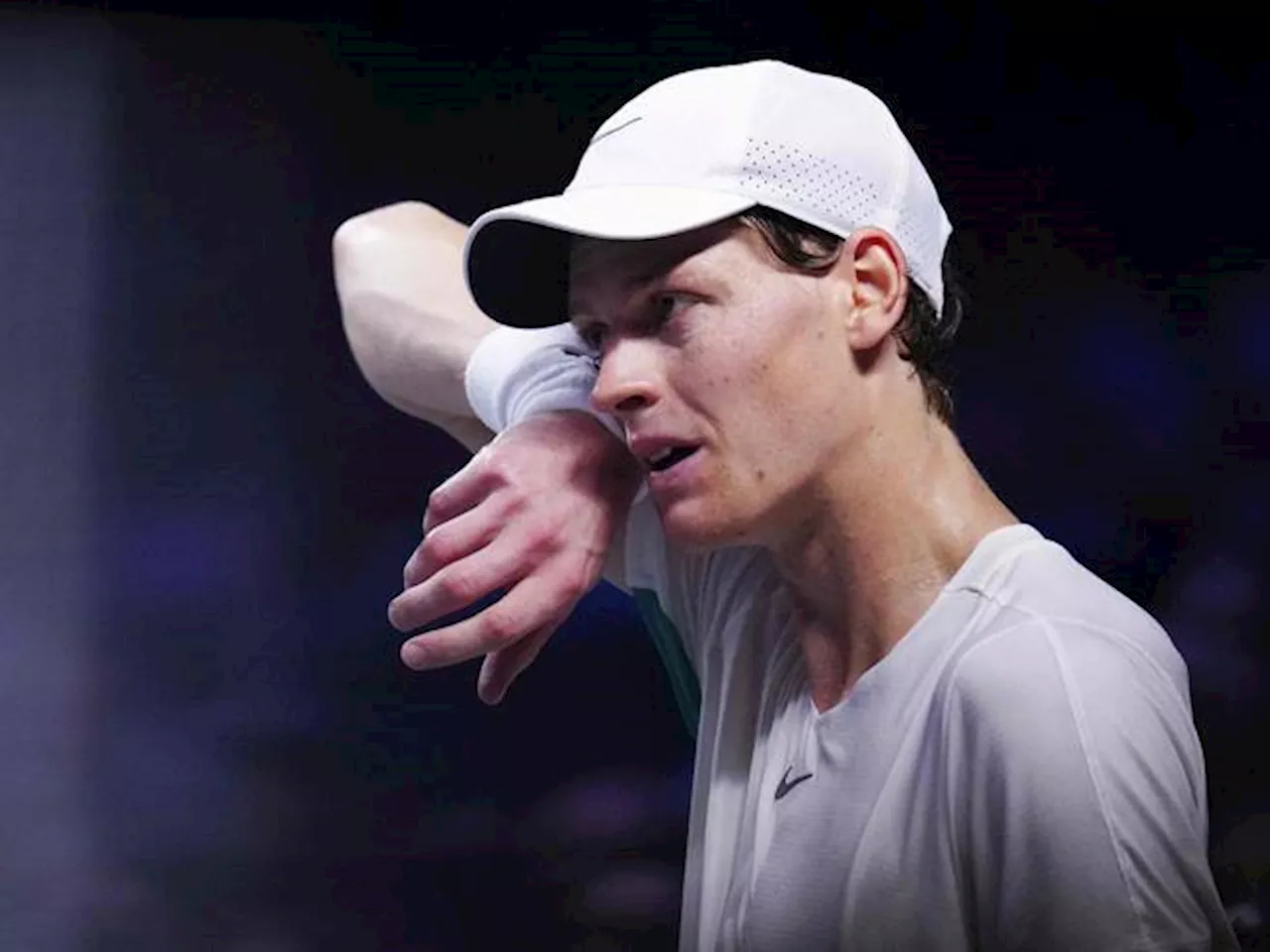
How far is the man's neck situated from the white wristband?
0.57 ft

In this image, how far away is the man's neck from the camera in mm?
1005

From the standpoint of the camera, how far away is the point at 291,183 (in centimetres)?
139

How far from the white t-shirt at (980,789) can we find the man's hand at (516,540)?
0.14 meters

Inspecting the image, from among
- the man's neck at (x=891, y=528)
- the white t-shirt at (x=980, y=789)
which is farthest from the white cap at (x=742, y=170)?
the white t-shirt at (x=980, y=789)

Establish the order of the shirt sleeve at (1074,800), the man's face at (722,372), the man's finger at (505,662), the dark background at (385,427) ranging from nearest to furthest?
the shirt sleeve at (1074,800) < the man's face at (722,372) < the man's finger at (505,662) < the dark background at (385,427)

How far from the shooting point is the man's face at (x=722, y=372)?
99 centimetres

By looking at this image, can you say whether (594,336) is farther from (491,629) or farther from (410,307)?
(410,307)

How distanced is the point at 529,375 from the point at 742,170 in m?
0.27

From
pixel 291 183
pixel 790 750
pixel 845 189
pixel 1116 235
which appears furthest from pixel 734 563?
pixel 291 183

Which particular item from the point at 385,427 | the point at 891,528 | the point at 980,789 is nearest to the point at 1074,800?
the point at 980,789

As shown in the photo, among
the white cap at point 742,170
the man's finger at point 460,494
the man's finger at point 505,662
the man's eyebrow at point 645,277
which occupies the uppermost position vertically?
the white cap at point 742,170

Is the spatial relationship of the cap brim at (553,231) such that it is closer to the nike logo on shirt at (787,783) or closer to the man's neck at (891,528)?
the man's neck at (891,528)

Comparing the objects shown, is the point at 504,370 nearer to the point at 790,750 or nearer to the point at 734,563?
the point at 734,563

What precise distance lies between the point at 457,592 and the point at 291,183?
50 cm
